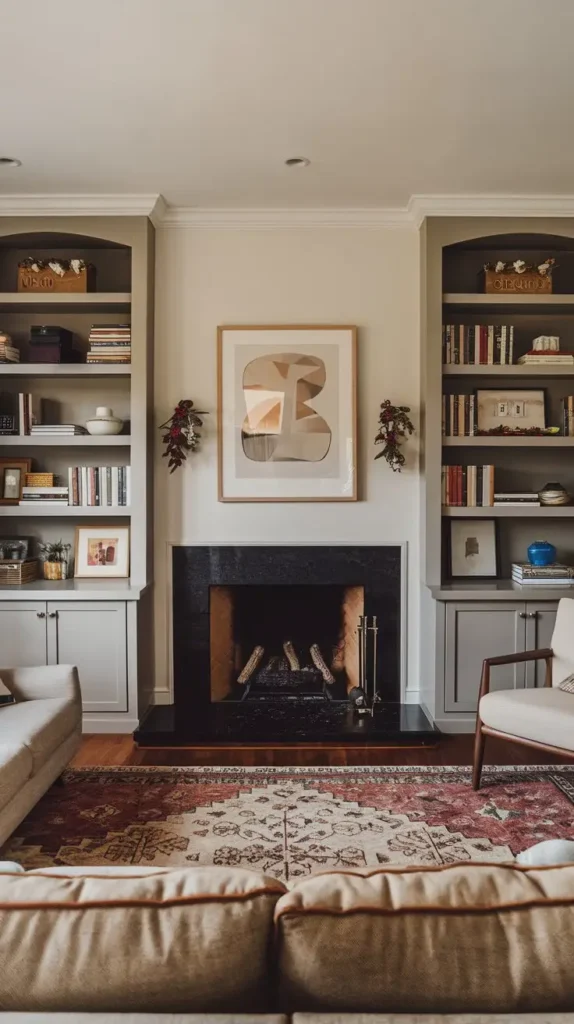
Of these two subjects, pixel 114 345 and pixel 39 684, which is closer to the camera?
pixel 39 684

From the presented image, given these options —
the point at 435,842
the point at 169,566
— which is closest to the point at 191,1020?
the point at 435,842

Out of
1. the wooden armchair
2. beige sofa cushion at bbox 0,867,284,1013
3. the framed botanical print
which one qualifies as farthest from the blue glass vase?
beige sofa cushion at bbox 0,867,284,1013

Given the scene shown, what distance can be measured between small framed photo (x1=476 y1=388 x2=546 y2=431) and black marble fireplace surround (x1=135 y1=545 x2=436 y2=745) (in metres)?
0.94

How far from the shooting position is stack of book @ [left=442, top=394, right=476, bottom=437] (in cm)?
415

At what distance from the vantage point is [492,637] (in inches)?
157

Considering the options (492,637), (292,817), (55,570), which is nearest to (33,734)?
(292,817)

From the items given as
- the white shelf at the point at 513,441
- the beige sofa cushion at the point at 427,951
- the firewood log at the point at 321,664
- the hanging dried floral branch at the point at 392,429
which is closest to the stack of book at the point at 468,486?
the white shelf at the point at 513,441

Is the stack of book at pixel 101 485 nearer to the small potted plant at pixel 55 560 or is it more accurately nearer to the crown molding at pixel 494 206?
the small potted plant at pixel 55 560

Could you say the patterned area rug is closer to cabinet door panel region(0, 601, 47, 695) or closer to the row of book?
cabinet door panel region(0, 601, 47, 695)

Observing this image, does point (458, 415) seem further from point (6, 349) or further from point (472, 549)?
point (6, 349)

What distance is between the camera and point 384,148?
11.2 feet

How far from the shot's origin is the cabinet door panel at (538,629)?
3956 millimetres

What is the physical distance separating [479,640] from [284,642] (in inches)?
47.3

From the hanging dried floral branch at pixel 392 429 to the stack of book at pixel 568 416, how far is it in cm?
87
